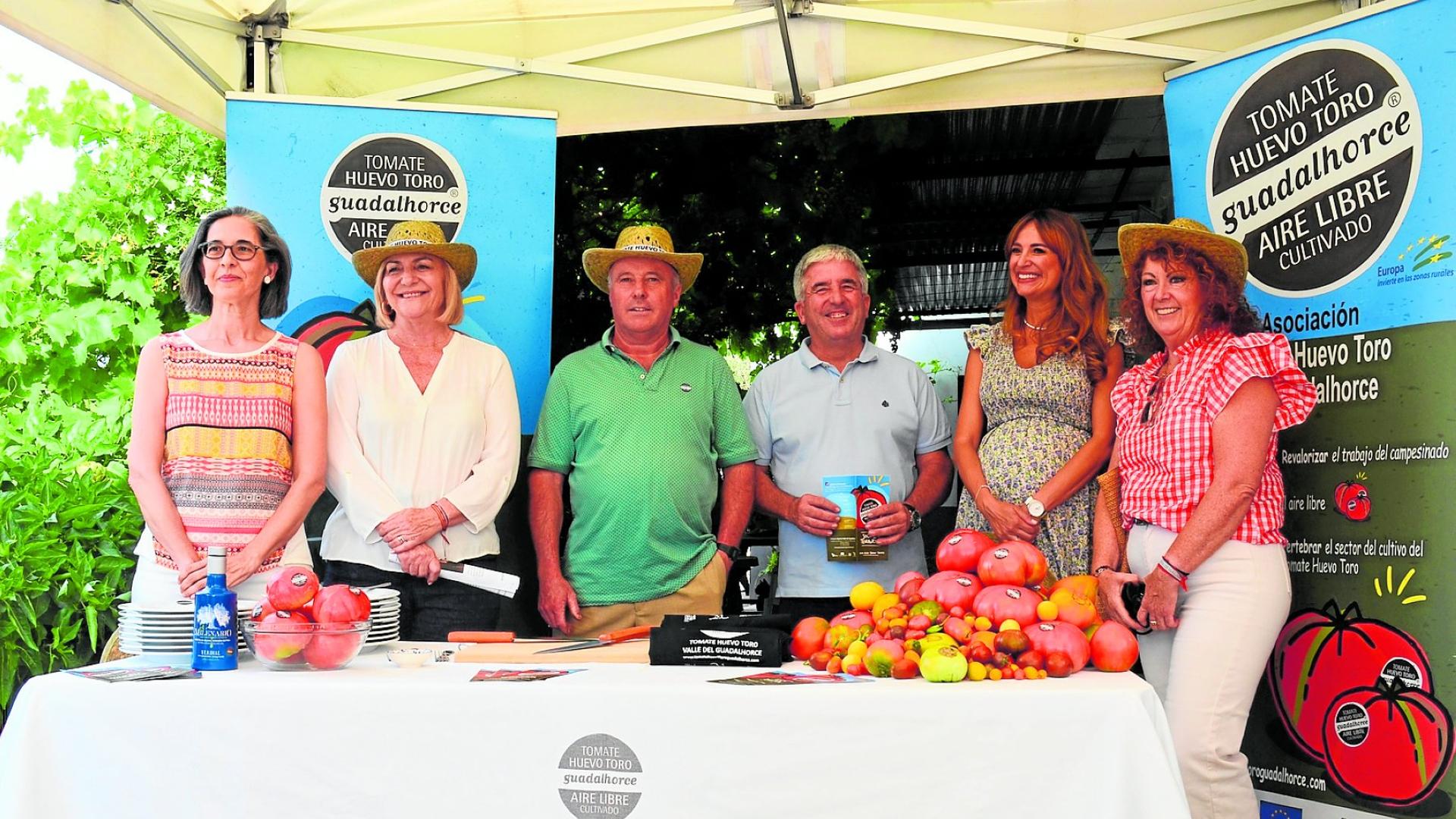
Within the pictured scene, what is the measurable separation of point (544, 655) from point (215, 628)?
2.01ft

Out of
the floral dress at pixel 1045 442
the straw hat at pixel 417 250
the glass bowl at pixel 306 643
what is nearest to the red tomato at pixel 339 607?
the glass bowl at pixel 306 643

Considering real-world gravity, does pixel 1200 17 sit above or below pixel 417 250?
above

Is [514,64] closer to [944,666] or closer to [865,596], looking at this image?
[865,596]

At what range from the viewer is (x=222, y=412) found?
295 cm

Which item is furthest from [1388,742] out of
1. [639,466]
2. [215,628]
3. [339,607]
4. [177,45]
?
[177,45]

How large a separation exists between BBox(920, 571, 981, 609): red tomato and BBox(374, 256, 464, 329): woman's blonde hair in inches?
74.3

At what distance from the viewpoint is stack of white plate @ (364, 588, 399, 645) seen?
2.46 metres

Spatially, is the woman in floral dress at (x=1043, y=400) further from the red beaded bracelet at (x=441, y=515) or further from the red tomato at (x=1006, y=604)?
the red beaded bracelet at (x=441, y=515)

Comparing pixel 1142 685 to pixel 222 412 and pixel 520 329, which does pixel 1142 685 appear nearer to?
pixel 222 412

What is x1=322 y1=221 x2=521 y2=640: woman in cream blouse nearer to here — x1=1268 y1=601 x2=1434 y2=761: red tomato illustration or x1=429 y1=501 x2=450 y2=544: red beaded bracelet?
x1=429 y1=501 x2=450 y2=544: red beaded bracelet

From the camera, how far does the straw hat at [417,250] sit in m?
3.63

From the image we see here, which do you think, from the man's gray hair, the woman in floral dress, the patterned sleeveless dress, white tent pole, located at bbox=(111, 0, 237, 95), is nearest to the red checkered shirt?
the woman in floral dress

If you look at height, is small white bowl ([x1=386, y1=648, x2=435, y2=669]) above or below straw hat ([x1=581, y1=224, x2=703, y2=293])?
below

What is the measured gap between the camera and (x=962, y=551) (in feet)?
7.77
